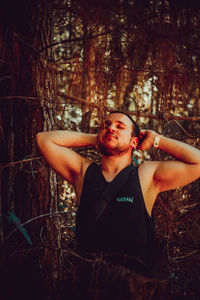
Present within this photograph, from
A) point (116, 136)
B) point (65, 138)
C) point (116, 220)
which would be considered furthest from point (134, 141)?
point (116, 220)

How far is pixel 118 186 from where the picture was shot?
1.88m

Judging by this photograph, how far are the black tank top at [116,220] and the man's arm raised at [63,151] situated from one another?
22cm

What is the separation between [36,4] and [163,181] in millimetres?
1852

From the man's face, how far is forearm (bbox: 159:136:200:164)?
246 millimetres

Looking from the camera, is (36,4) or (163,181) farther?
(36,4)

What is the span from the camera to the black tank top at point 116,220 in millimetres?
1763

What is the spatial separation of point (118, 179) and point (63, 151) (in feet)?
1.60

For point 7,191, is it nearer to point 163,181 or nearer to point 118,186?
point 118,186

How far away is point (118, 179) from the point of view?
Answer: 1900mm

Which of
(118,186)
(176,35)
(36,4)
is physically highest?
(36,4)

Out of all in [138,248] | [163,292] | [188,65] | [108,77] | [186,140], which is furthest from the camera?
[186,140]

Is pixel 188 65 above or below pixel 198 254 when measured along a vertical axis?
above

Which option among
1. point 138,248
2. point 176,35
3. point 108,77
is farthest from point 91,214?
point 176,35

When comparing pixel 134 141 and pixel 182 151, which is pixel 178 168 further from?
pixel 134 141
